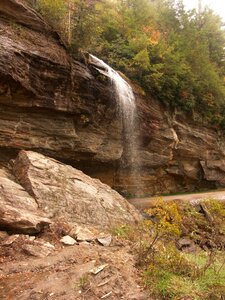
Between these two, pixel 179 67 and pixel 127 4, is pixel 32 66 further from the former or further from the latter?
pixel 127 4

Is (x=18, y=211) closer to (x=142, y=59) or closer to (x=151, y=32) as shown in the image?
(x=142, y=59)

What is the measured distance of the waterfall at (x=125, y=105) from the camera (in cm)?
1392

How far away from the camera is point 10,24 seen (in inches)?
424

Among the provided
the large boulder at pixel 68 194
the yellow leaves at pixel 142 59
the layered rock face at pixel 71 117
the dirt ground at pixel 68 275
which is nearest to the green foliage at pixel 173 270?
the dirt ground at pixel 68 275

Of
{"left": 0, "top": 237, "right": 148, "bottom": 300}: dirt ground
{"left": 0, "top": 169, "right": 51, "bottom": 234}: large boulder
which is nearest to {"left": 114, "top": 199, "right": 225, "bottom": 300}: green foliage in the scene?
{"left": 0, "top": 237, "right": 148, "bottom": 300}: dirt ground

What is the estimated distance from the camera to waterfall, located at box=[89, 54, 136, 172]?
13922mm

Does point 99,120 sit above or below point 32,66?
below

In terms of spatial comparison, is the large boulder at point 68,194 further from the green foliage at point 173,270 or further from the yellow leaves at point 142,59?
the yellow leaves at point 142,59

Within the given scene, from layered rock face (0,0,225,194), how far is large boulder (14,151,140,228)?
288 cm

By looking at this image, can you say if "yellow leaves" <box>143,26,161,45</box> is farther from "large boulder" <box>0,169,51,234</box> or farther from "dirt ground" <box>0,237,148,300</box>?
"dirt ground" <box>0,237,148,300</box>

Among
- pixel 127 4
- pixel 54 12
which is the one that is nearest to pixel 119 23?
pixel 127 4

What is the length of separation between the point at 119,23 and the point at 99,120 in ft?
28.2

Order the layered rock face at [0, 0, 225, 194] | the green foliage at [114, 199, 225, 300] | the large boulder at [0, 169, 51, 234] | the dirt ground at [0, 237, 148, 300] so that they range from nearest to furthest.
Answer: the dirt ground at [0, 237, 148, 300] → the green foliage at [114, 199, 225, 300] → the large boulder at [0, 169, 51, 234] → the layered rock face at [0, 0, 225, 194]

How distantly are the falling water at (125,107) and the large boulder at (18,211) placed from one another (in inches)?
317
